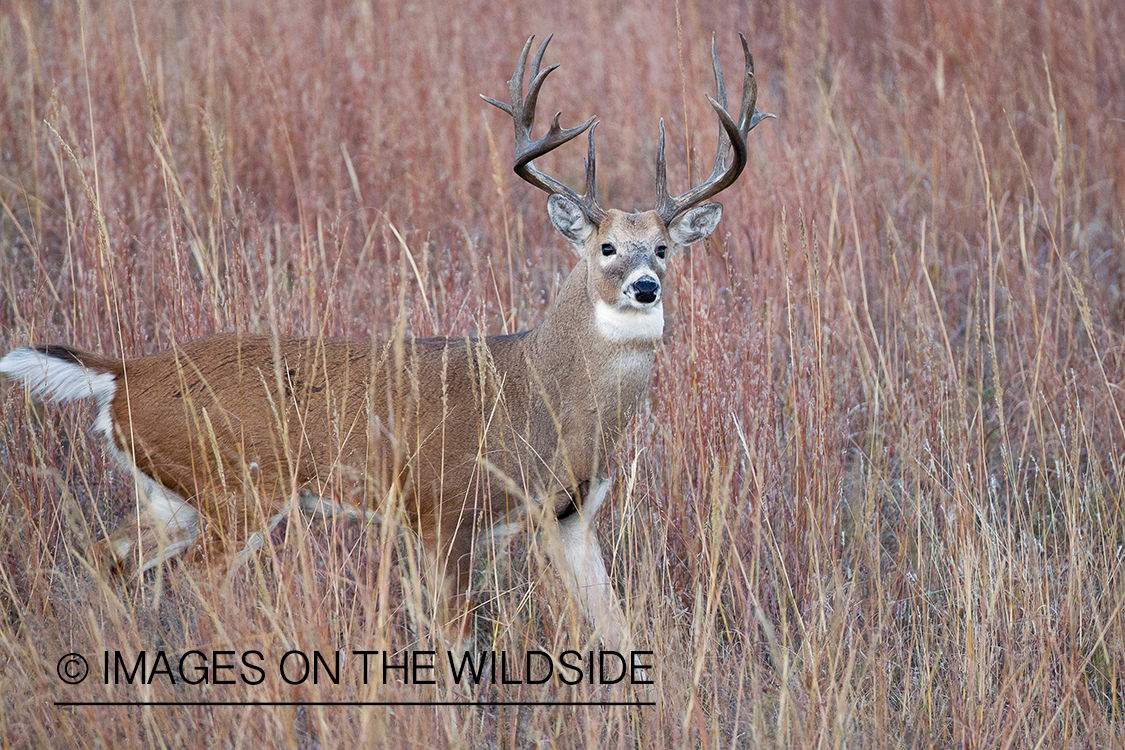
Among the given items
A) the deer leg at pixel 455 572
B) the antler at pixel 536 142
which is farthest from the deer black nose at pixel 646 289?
the deer leg at pixel 455 572

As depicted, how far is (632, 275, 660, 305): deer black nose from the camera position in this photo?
10.1 feet

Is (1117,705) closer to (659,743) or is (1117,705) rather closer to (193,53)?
(659,743)

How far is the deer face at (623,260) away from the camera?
124 inches

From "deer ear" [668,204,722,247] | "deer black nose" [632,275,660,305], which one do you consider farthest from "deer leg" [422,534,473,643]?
"deer ear" [668,204,722,247]

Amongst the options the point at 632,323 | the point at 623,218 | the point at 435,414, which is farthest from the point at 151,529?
the point at 623,218

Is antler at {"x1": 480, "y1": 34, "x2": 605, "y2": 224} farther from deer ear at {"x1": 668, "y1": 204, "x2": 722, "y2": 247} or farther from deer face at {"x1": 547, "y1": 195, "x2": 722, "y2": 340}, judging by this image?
deer ear at {"x1": 668, "y1": 204, "x2": 722, "y2": 247}

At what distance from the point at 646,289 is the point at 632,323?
0.57 feet

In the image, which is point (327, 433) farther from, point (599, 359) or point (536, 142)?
point (536, 142)

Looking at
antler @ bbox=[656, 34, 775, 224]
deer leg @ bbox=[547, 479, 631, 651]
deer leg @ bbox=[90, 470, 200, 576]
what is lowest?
deer leg @ bbox=[547, 479, 631, 651]

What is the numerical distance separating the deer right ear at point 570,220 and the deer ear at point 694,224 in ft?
0.90

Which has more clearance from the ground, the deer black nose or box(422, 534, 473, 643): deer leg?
the deer black nose

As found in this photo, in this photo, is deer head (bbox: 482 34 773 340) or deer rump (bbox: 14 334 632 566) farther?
deer head (bbox: 482 34 773 340)

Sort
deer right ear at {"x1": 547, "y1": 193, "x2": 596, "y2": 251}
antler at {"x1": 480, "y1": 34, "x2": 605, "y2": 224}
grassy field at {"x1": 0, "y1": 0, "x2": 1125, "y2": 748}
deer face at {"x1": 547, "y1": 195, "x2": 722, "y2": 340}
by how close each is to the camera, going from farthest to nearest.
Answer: deer right ear at {"x1": 547, "y1": 193, "x2": 596, "y2": 251}
antler at {"x1": 480, "y1": 34, "x2": 605, "y2": 224}
deer face at {"x1": 547, "y1": 195, "x2": 722, "y2": 340}
grassy field at {"x1": 0, "y1": 0, "x2": 1125, "y2": 748}

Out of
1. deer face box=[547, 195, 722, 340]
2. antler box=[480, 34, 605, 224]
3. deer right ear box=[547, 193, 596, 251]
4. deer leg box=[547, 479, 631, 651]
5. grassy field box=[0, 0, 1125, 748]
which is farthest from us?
deer right ear box=[547, 193, 596, 251]
